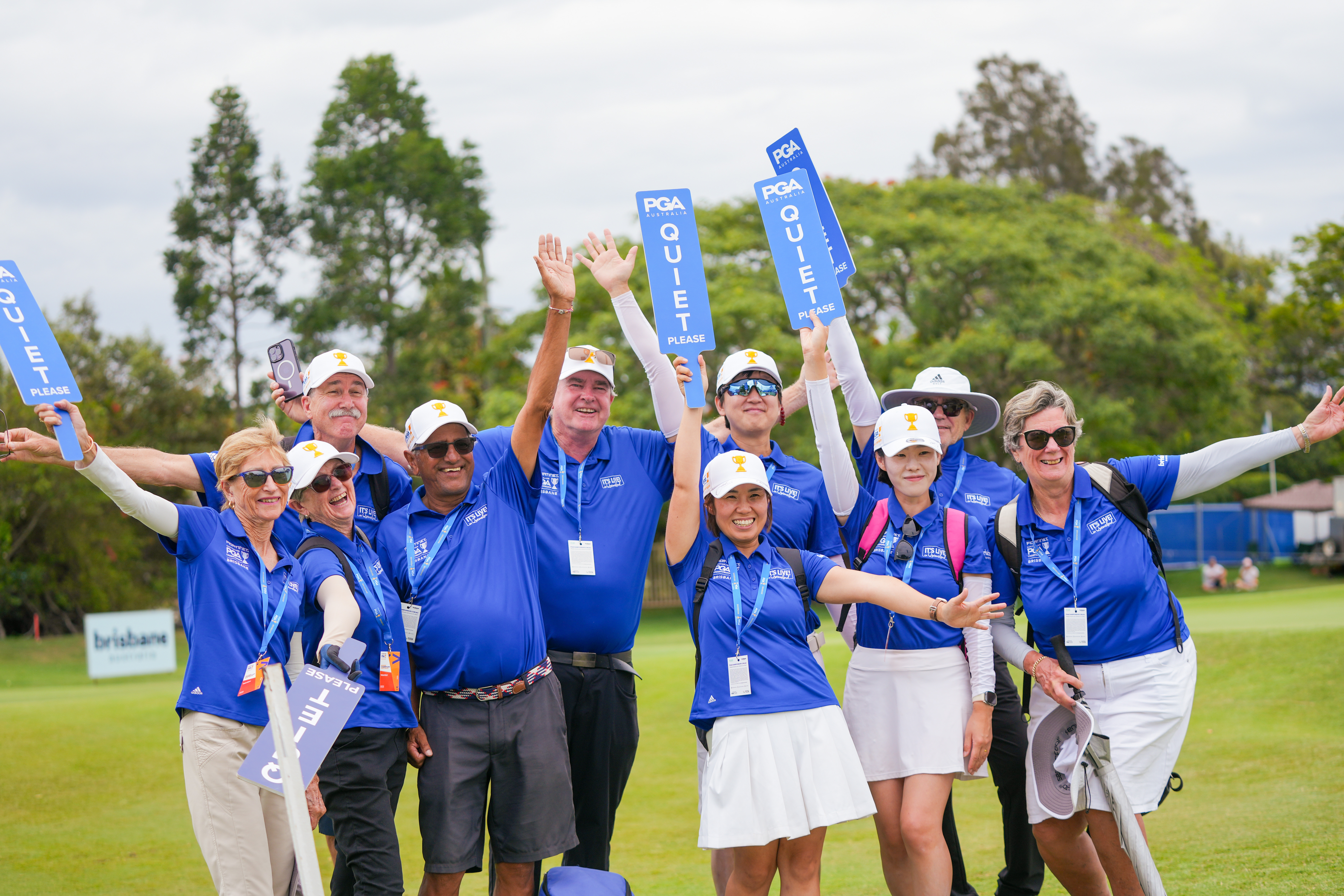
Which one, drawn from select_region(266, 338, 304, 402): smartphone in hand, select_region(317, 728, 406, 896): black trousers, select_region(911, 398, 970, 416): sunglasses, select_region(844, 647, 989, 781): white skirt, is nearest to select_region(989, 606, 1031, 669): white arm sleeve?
select_region(844, 647, 989, 781): white skirt

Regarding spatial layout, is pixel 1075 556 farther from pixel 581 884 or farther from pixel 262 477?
pixel 262 477

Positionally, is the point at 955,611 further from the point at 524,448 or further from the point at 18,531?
the point at 18,531

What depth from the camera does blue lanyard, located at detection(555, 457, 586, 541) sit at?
18.3 feet

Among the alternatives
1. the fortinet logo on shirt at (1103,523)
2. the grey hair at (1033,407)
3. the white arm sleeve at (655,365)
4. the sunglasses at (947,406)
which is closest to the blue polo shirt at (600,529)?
the white arm sleeve at (655,365)

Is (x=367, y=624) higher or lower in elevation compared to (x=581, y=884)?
higher

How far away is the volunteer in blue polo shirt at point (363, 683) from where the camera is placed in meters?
4.74

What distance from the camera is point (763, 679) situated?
4.75 meters

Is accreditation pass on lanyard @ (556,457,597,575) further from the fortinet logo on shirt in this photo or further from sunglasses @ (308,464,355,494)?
the fortinet logo on shirt

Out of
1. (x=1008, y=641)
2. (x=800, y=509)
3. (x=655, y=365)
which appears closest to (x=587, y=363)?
(x=655, y=365)

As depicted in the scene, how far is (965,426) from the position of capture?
5.93 metres

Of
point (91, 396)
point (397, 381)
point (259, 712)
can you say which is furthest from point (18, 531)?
point (259, 712)

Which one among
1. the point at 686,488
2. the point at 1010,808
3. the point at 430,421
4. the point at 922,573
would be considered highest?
the point at 430,421

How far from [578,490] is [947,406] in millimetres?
1812

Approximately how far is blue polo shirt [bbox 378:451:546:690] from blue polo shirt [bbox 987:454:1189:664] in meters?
1.99
